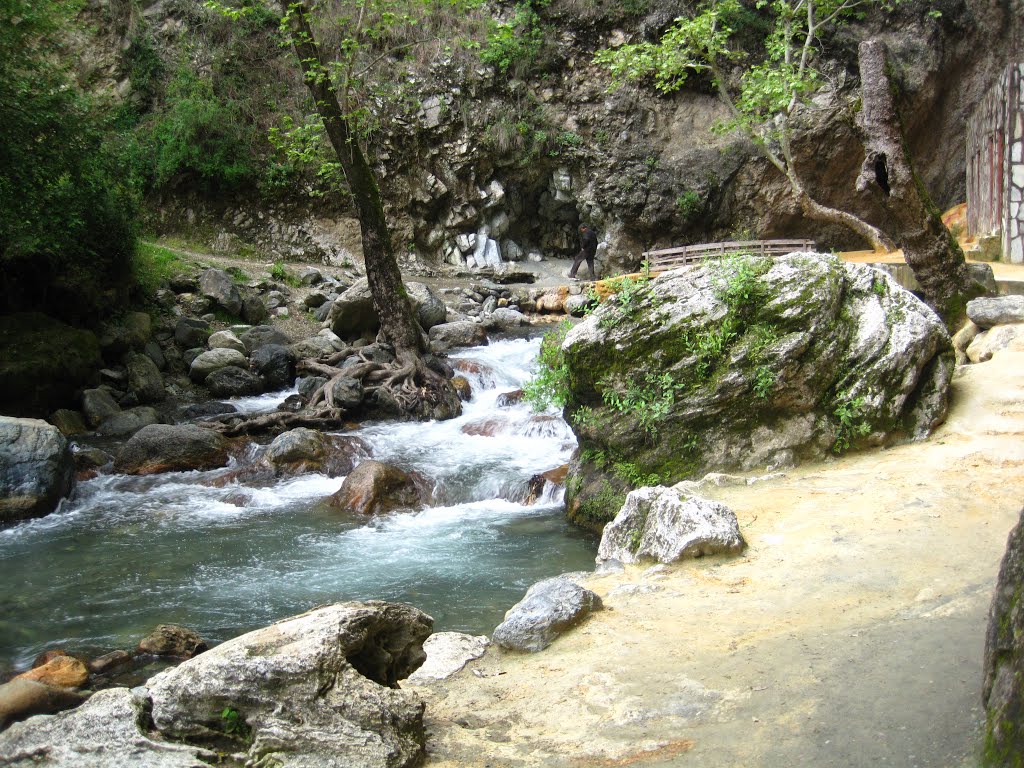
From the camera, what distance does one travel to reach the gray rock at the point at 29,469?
28.5 ft

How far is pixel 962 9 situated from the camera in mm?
22047

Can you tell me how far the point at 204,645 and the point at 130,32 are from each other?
2233 cm

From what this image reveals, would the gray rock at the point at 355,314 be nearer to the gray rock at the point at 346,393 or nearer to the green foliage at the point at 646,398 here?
the gray rock at the point at 346,393

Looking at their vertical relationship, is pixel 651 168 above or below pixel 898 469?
above

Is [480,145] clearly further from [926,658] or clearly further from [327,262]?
[926,658]

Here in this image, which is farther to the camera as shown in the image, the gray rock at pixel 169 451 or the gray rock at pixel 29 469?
the gray rock at pixel 169 451

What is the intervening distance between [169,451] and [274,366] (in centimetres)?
379

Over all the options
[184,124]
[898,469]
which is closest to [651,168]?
[184,124]

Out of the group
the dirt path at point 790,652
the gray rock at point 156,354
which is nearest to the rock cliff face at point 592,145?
the gray rock at point 156,354

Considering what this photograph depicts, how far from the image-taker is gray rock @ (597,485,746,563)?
5.27 m

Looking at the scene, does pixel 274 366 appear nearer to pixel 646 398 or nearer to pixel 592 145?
pixel 646 398

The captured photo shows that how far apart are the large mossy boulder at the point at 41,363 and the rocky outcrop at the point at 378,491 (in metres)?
5.41

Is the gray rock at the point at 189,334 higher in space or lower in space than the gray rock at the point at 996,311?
lower

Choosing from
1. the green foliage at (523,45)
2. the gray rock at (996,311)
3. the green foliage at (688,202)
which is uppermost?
the green foliage at (523,45)
